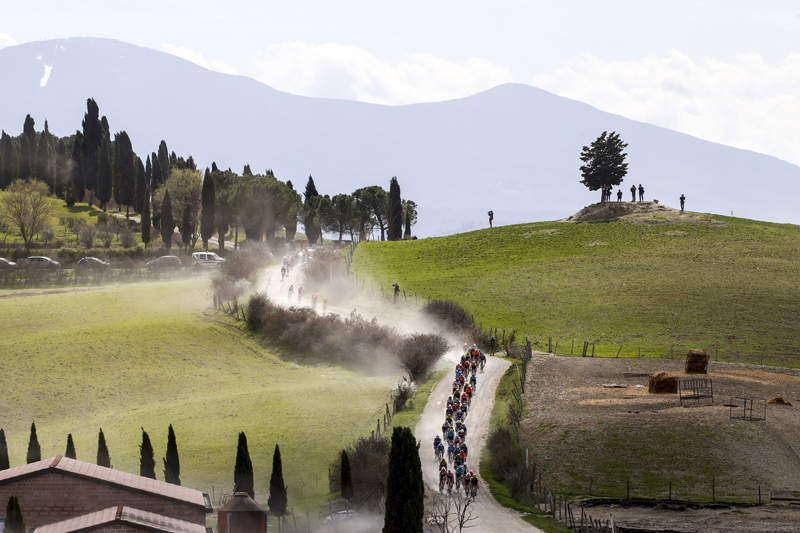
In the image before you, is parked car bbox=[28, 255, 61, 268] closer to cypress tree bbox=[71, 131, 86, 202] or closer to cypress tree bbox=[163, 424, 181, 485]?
cypress tree bbox=[71, 131, 86, 202]

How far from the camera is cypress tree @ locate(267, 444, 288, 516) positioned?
117 ft

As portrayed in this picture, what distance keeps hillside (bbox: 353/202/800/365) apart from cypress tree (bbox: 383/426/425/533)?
39.9 meters

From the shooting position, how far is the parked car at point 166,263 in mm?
102125

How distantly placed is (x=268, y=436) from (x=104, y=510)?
19.8 metres

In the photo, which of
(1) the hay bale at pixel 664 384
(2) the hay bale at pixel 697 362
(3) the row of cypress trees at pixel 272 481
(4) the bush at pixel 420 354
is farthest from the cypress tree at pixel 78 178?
(1) the hay bale at pixel 664 384

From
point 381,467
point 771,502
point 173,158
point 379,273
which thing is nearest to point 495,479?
point 381,467

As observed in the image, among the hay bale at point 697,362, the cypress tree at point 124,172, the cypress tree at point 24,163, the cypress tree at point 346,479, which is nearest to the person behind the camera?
the cypress tree at point 346,479

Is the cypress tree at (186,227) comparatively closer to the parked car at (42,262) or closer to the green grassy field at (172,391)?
the parked car at (42,262)

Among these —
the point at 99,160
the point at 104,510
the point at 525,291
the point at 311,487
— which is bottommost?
the point at 311,487

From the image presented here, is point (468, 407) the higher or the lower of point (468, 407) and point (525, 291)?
the lower

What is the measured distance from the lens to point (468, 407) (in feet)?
157

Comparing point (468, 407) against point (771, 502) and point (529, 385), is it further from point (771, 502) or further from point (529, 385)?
point (771, 502)

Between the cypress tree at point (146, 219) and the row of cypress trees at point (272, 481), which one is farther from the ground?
the cypress tree at point (146, 219)

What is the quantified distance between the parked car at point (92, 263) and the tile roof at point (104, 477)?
73.4 m
